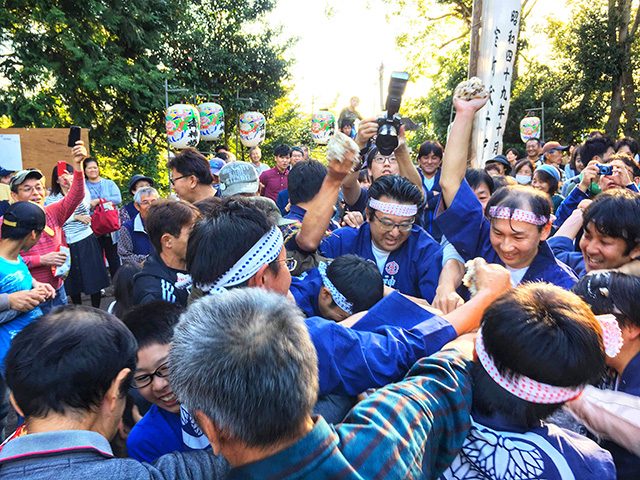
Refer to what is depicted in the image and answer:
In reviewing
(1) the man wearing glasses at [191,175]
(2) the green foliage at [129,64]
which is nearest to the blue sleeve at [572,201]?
(1) the man wearing glasses at [191,175]

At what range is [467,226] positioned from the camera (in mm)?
2430

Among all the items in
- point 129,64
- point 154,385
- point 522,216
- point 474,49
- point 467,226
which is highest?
point 129,64

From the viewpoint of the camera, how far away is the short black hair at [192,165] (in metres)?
3.53

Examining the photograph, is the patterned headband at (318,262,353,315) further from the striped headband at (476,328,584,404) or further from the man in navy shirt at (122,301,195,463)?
the striped headband at (476,328,584,404)

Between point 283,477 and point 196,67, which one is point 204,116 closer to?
point 196,67

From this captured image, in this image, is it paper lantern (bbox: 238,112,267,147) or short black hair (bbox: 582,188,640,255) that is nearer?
short black hair (bbox: 582,188,640,255)

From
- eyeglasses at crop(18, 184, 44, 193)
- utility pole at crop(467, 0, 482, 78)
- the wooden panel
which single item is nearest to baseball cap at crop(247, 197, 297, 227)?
eyeglasses at crop(18, 184, 44, 193)

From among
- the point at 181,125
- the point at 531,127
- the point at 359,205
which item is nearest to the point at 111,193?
the point at 181,125

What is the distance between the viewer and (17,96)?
9.88 metres

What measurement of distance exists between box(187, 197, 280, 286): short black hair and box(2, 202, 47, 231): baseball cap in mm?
2031

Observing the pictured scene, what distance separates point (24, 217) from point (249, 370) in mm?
2770

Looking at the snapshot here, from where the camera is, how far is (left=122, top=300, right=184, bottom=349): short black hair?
67.9 inches

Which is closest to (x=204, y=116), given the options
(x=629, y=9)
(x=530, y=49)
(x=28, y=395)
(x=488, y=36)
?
(x=488, y=36)

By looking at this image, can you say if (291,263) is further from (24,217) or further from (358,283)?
(24,217)
